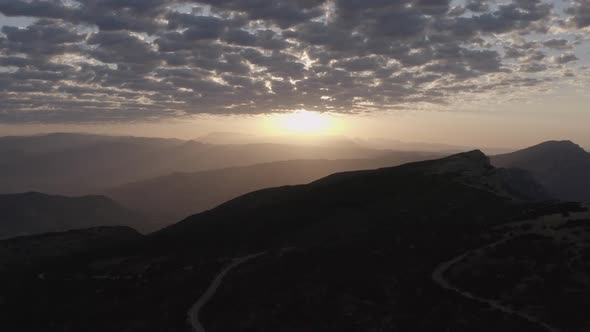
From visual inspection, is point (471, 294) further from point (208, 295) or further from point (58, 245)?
point (58, 245)

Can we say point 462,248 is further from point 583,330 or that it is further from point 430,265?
point 583,330

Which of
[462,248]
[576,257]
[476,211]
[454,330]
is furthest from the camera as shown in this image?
[476,211]

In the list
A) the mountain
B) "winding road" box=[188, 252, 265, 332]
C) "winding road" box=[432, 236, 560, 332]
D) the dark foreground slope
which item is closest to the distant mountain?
the dark foreground slope

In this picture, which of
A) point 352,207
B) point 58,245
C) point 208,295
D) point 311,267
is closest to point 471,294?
point 311,267

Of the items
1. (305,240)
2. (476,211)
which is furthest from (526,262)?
Result: (305,240)

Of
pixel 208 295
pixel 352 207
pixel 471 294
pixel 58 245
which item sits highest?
pixel 352 207

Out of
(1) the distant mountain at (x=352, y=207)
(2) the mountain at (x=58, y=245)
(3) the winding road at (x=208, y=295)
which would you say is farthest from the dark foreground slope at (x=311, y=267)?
(2) the mountain at (x=58, y=245)
